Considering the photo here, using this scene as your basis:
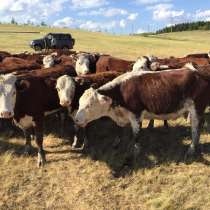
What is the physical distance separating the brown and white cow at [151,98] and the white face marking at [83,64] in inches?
182

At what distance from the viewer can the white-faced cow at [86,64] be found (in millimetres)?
13328

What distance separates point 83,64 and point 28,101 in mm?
5015

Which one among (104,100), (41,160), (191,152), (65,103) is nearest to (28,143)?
(41,160)

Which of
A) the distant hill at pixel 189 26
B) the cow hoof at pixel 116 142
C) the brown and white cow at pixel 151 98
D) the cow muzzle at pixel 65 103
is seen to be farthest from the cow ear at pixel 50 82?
the distant hill at pixel 189 26

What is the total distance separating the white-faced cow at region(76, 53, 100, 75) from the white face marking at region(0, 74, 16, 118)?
15.1 ft

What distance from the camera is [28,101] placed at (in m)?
8.88

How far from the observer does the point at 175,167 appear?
851cm

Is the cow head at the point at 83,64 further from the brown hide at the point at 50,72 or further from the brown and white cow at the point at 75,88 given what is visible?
the brown and white cow at the point at 75,88

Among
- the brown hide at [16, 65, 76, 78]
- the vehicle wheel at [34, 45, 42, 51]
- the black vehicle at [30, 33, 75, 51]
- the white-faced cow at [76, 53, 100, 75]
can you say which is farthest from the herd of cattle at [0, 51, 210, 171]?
the black vehicle at [30, 33, 75, 51]

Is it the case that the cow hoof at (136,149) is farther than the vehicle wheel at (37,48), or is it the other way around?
the vehicle wheel at (37,48)

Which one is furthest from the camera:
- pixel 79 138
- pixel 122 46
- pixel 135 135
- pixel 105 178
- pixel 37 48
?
pixel 122 46

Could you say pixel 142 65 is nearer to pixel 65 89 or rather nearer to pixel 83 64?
pixel 83 64

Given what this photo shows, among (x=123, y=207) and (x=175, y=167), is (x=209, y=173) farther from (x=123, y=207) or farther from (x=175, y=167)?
(x=123, y=207)

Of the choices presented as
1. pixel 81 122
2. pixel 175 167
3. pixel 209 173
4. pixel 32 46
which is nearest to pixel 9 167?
pixel 81 122
